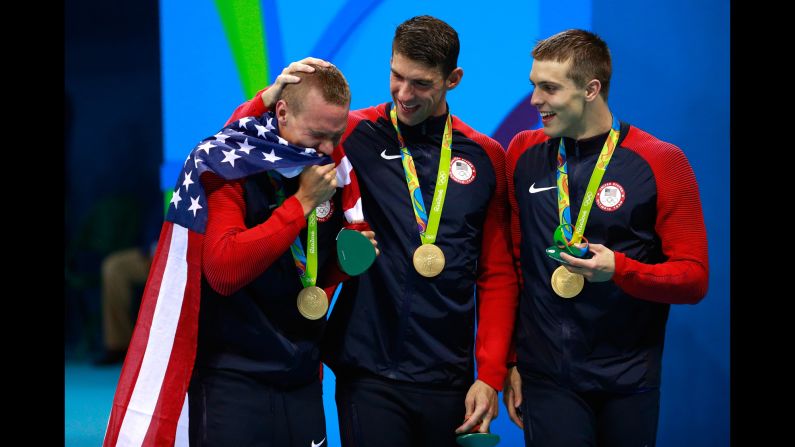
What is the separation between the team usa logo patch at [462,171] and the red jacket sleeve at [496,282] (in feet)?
0.35

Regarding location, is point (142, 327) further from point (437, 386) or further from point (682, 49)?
point (682, 49)

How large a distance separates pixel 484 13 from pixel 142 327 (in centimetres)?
249

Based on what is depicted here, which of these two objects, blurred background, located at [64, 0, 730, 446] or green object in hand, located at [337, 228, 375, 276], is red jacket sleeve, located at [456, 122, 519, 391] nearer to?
green object in hand, located at [337, 228, 375, 276]

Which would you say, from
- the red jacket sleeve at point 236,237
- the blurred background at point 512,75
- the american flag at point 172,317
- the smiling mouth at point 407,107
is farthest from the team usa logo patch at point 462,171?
the blurred background at point 512,75

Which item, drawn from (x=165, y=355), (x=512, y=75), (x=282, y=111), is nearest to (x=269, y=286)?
(x=165, y=355)

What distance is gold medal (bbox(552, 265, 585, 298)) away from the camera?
2.83 metres

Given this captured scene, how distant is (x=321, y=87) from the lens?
8.25ft

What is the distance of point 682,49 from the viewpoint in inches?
170

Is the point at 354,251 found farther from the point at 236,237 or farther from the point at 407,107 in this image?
the point at 407,107

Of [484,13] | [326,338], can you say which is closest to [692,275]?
[326,338]

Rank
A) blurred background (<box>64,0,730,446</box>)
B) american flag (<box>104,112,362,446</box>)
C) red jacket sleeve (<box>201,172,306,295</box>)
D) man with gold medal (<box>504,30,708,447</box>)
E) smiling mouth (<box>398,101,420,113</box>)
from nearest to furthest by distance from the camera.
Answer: red jacket sleeve (<box>201,172,306,295</box>)
american flag (<box>104,112,362,446</box>)
man with gold medal (<box>504,30,708,447</box>)
smiling mouth (<box>398,101,420,113</box>)
blurred background (<box>64,0,730,446</box>)

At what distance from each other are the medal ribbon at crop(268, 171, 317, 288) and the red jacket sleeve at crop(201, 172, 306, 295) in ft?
0.34

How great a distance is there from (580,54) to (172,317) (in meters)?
1.60

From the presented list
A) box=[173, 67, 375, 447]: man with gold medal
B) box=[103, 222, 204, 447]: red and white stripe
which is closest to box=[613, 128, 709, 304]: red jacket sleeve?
box=[173, 67, 375, 447]: man with gold medal
